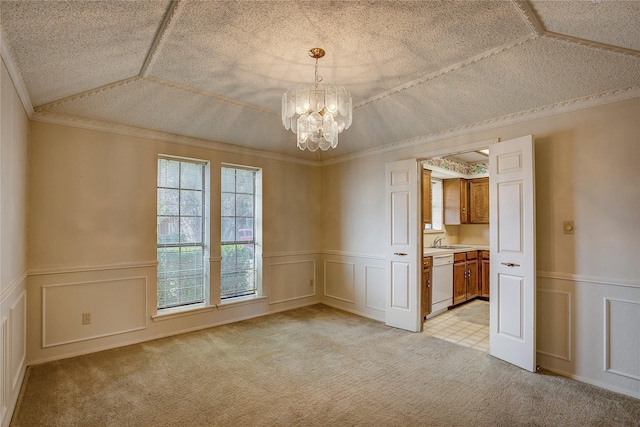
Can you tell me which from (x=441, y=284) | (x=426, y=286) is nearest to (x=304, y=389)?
(x=426, y=286)

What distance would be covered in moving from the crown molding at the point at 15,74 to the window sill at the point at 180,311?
2.44 meters

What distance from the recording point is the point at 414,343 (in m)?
3.68

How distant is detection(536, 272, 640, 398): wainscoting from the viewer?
8.66 ft

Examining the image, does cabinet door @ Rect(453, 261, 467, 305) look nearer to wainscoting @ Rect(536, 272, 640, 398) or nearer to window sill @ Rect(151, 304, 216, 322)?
wainscoting @ Rect(536, 272, 640, 398)

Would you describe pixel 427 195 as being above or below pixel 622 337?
above

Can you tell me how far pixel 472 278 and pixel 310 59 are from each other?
15.6ft

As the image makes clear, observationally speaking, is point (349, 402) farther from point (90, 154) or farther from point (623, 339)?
point (90, 154)

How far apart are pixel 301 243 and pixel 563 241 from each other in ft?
11.2

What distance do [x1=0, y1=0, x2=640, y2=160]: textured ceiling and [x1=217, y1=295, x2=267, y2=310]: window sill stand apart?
234cm

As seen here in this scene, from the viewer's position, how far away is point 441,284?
495 cm

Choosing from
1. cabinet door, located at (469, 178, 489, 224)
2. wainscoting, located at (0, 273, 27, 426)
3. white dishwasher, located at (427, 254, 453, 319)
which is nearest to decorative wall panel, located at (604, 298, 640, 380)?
white dishwasher, located at (427, 254, 453, 319)

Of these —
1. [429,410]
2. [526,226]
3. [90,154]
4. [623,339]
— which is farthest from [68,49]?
[623,339]

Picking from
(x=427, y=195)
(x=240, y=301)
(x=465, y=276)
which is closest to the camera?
(x=240, y=301)

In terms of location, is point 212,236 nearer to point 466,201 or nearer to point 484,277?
point 484,277
